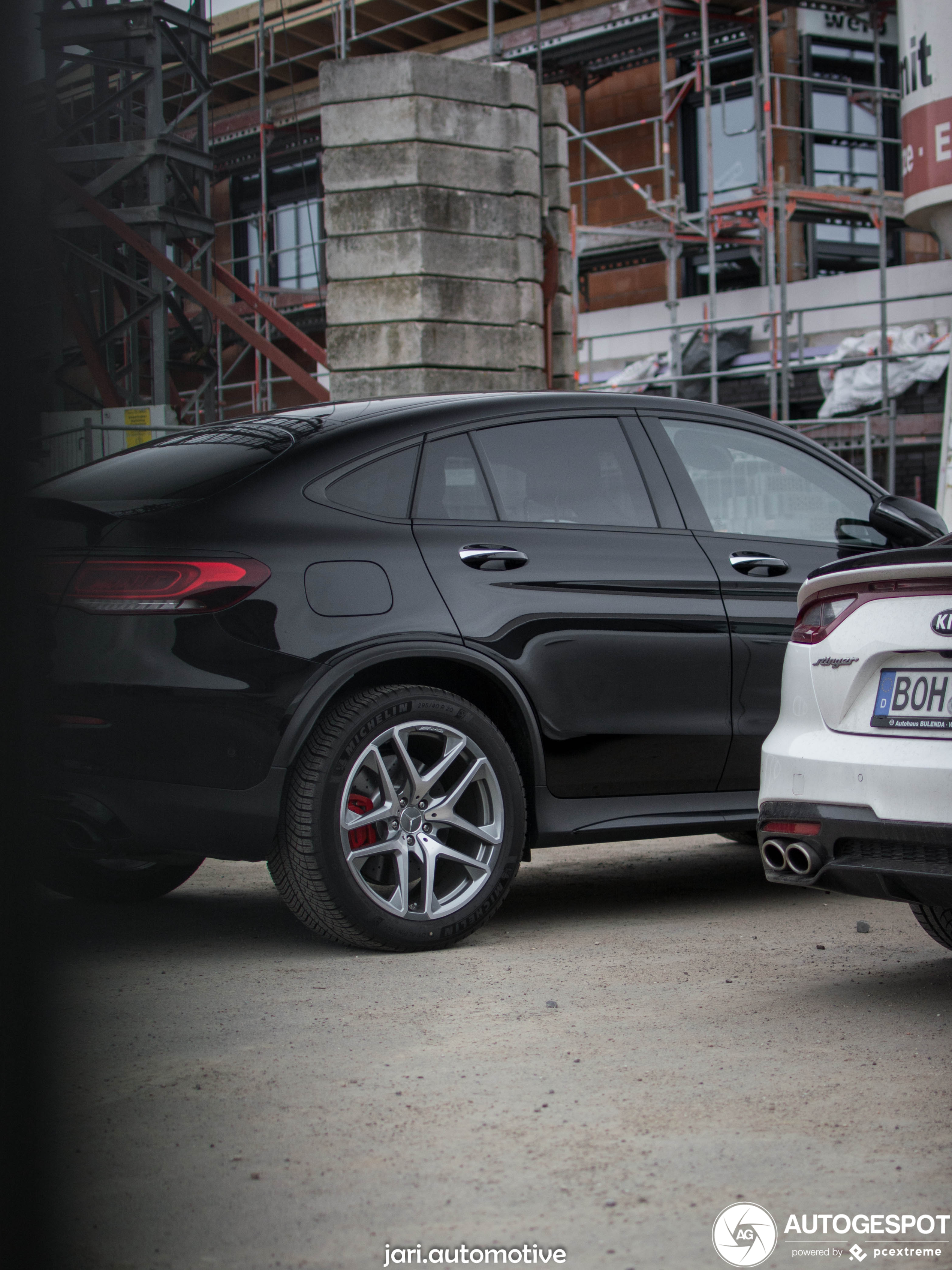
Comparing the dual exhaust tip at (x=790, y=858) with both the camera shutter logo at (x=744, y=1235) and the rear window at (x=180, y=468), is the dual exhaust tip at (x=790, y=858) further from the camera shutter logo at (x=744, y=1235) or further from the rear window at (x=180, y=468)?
the rear window at (x=180, y=468)

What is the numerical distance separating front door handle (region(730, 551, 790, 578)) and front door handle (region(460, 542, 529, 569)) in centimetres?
83

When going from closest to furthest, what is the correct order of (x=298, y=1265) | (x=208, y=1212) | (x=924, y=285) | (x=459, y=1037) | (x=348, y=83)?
(x=298, y=1265), (x=208, y=1212), (x=459, y=1037), (x=348, y=83), (x=924, y=285)

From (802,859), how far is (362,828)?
4.15 feet

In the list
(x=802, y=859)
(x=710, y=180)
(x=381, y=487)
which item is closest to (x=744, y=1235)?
(x=802, y=859)

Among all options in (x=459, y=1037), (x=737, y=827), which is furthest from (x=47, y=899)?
(x=737, y=827)

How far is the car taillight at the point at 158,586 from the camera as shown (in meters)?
4.13

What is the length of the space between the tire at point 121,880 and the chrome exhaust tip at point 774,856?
2155 mm

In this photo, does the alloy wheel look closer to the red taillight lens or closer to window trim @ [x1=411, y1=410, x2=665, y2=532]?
window trim @ [x1=411, y1=410, x2=665, y2=532]

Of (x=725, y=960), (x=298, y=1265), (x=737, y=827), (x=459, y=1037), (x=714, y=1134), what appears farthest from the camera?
(x=737, y=827)

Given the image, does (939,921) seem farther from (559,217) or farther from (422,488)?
(559,217)

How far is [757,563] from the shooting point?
5.16 meters

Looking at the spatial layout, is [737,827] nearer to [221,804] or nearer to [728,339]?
[221,804]

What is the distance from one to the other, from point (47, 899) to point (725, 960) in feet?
11.0

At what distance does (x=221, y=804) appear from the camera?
4125 mm
